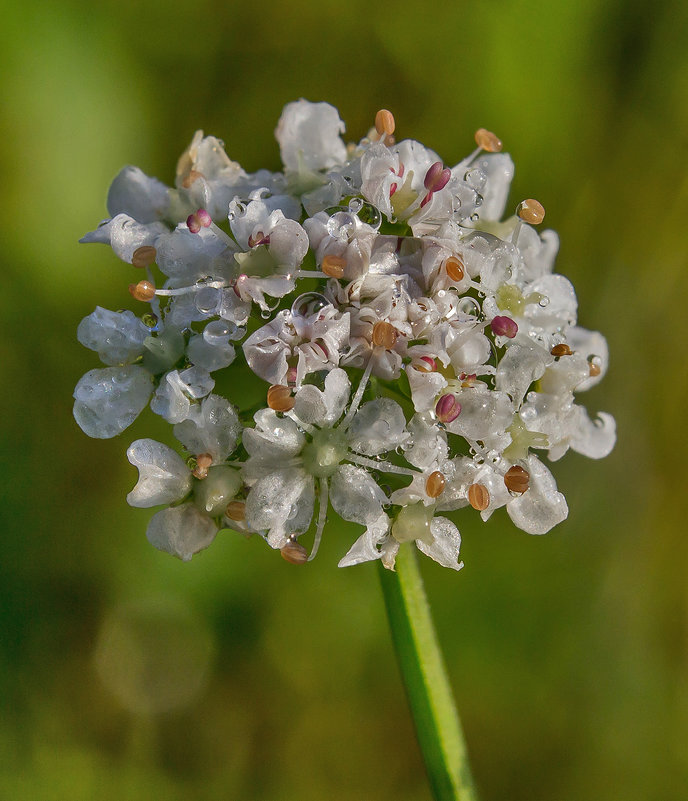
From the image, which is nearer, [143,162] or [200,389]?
[200,389]

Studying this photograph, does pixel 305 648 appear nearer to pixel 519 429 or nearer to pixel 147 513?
pixel 147 513

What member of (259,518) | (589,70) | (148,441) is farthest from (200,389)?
(589,70)

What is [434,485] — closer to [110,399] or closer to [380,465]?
[380,465]

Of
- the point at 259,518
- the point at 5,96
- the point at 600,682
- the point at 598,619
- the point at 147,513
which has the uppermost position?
the point at 5,96

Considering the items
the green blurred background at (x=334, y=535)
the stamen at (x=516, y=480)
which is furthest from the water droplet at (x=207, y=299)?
the green blurred background at (x=334, y=535)

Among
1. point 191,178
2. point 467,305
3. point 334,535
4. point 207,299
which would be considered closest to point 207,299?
point 207,299

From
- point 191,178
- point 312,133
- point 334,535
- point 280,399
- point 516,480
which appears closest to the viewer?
point 280,399

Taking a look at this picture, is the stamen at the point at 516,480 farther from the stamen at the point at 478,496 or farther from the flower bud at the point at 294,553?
the flower bud at the point at 294,553
